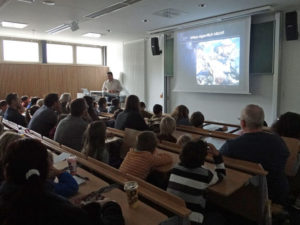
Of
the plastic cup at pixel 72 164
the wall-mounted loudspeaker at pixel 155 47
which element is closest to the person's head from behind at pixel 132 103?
the plastic cup at pixel 72 164

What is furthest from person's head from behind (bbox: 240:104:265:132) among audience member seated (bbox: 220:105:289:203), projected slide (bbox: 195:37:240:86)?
projected slide (bbox: 195:37:240:86)

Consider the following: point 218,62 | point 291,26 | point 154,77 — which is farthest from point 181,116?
point 154,77

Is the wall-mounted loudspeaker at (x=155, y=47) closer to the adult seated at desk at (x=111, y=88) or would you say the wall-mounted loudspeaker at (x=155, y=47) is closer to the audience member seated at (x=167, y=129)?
the adult seated at desk at (x=111, y=88)

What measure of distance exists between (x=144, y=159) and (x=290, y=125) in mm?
1607

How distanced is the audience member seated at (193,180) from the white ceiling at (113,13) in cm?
403

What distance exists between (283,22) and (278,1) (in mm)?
665

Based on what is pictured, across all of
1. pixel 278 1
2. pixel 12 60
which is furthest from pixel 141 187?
pixel 12 60

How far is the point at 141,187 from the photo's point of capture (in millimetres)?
1717

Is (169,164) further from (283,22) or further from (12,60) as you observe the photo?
(12,60)

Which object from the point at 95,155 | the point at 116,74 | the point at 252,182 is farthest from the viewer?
the point at 116,74

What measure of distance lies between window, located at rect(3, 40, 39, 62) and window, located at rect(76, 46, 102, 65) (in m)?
1.63

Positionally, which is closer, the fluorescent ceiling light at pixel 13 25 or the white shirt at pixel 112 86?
the fluorescent ceiling light at pixel 13 25

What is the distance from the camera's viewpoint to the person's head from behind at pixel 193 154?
1.75 meters

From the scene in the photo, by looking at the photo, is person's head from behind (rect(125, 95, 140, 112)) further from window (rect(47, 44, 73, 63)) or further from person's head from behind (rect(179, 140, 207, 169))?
window (rect(47, 44, 73, 63))
